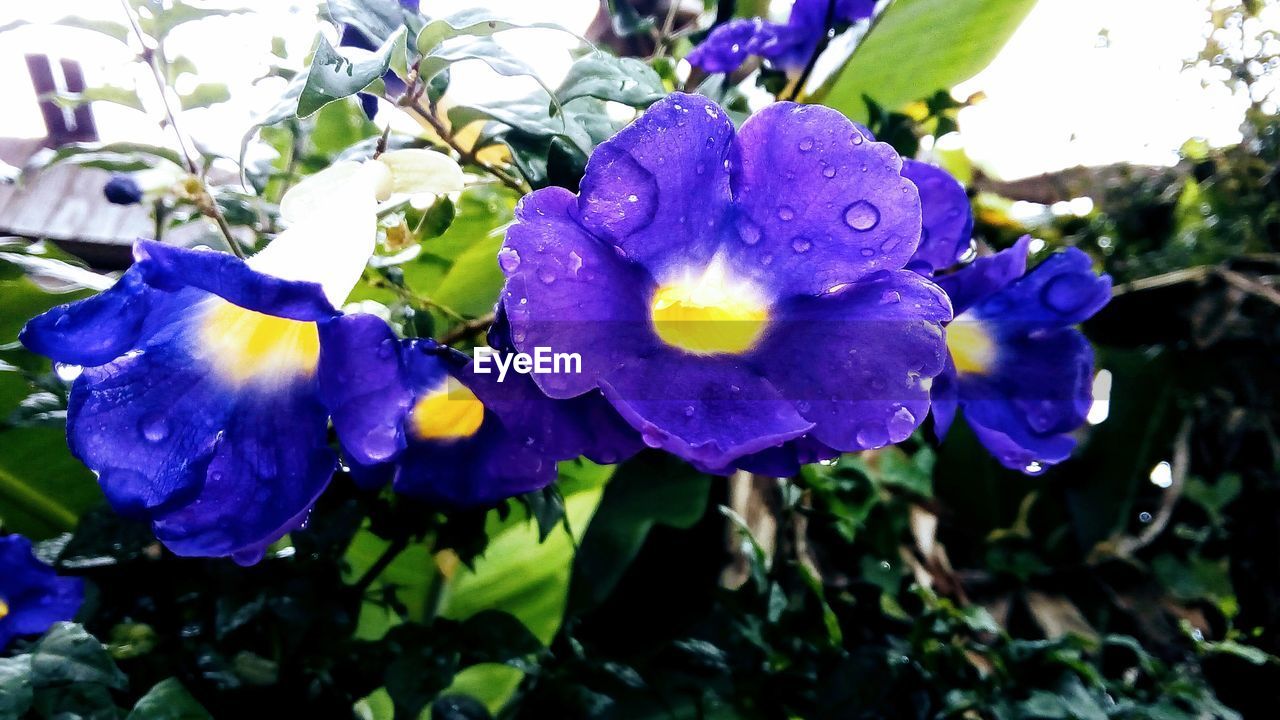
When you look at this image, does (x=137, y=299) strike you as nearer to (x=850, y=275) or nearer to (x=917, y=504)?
(x=850, y=275)

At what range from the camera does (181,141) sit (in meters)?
0.44

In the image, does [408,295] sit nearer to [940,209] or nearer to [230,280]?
[230,280]

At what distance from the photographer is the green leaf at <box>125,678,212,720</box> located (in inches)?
14.8

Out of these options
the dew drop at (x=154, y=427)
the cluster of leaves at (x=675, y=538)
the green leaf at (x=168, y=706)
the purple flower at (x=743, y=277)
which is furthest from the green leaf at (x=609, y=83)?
the green leaf at (x=168, y=706)

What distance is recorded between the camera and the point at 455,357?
311mm

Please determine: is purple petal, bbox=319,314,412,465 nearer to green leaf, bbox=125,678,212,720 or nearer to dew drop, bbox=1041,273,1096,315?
green leaf, bbox=125,678,212,720

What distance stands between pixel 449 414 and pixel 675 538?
1.91 feet

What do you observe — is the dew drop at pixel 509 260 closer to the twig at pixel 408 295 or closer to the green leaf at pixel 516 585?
the twig at pixel 408 295

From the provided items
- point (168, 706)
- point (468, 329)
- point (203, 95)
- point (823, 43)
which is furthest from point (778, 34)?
point (168, 706)

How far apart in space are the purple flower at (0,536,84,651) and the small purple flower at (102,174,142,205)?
0.72 ft

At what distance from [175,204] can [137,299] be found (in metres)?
0.20

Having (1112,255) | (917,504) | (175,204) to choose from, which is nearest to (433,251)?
(175,204)

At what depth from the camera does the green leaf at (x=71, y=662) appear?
1.22 feet

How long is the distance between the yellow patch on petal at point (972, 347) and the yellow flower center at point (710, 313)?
188 millimetres
